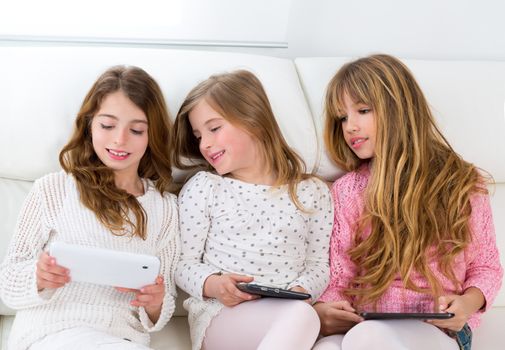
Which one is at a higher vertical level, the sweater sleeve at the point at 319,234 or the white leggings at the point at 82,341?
the sweater sleeve at the point at 319,234

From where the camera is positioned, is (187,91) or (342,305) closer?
(342,305)

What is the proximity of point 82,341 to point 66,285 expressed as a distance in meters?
0.15

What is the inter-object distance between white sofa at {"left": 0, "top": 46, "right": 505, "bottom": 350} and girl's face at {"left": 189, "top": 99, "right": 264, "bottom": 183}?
0.30ft

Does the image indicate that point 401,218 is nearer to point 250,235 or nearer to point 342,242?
point 342,242

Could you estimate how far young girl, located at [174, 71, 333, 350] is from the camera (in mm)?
1462

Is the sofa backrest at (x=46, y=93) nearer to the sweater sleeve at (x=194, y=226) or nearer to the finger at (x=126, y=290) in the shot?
the sweater sleeve at (x=194, y=226)

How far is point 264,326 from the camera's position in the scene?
1397 millimetres

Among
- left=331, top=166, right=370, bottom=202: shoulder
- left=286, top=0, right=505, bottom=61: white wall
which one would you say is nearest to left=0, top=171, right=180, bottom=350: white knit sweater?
left=331, top=166, right=370, bottom=202: shoulder

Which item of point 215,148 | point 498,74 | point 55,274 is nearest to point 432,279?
point 215,148

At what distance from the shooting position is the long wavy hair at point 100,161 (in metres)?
1.47

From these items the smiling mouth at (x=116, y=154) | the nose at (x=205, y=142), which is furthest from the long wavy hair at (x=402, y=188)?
the smiling mouth at (x=116, y=154)

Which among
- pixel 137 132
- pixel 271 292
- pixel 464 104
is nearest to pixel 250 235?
pixel 271 292

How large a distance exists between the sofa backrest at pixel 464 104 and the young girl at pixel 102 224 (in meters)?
0.48

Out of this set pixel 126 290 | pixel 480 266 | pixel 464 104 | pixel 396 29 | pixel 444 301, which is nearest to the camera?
pixel 126 290
